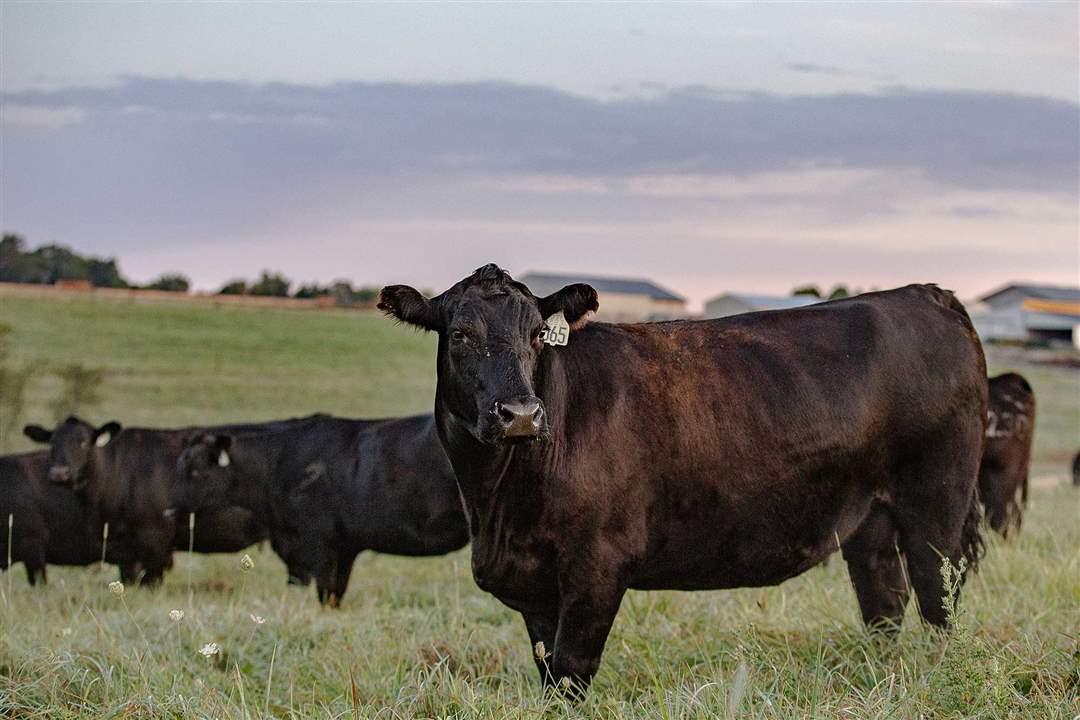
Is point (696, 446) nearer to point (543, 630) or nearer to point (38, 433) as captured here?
point (543, 630)

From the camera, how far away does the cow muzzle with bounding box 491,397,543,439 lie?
17.4 ft

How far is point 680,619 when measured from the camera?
7.77 metres

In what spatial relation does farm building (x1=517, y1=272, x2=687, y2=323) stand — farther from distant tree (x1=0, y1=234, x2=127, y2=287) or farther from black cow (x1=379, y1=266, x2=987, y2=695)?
black cow (x1=379, y1=266, x2=987, y2=695)

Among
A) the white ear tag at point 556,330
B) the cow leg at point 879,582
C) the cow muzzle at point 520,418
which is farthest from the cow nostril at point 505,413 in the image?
the cow leg at point 879,582

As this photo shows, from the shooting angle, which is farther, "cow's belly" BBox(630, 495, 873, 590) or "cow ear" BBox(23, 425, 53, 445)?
"cow ear" BBox(23, 425, 53, 445)

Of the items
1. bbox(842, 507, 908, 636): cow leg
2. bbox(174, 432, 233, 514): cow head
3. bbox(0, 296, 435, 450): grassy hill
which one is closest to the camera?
bbox(842, 507, 908, 636): cow leg

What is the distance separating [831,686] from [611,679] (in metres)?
1.13

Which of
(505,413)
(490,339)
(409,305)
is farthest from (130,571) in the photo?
(505,413)

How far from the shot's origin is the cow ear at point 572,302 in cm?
598

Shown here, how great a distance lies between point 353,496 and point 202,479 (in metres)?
3.24

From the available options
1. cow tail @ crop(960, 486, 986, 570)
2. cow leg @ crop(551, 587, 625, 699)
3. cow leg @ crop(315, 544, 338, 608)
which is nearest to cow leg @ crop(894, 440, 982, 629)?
cow tail @ crop(960, 486, 986, 570)

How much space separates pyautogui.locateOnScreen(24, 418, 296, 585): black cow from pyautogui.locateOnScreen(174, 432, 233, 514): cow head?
0.03m

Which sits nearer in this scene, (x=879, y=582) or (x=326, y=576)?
(x=879, y=582)

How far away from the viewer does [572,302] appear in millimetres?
6020
